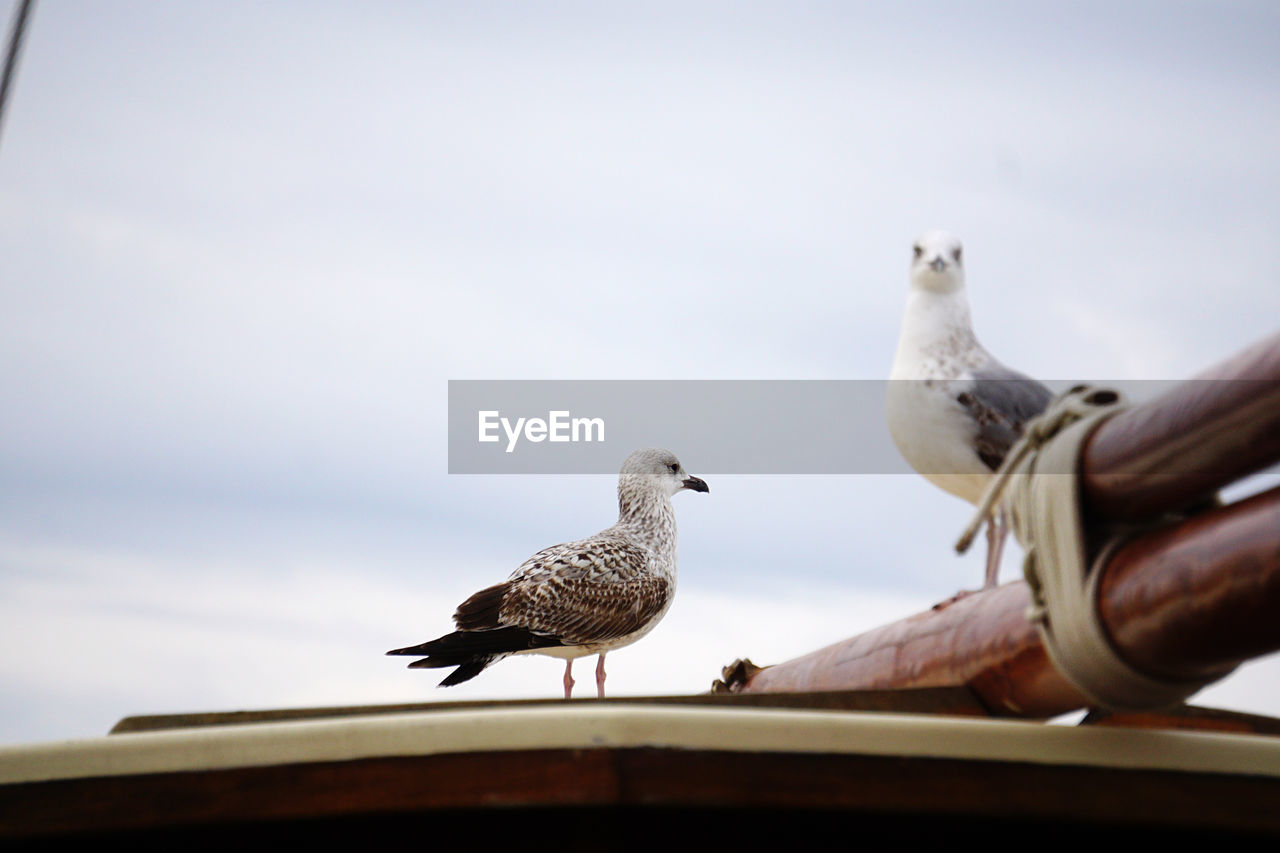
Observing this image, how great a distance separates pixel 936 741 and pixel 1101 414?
0.42 metres

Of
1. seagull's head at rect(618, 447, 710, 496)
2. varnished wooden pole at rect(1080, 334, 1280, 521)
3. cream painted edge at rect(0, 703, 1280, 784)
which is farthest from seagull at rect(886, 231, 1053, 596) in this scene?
seagull's head at rect(618, 447, 710, 496)

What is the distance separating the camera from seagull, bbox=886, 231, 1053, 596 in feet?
12.0

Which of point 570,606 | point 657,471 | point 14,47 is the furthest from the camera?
point 657,471

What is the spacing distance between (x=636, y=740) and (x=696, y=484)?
Result: 5.30 m

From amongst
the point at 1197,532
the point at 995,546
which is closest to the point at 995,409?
the point at 995,546

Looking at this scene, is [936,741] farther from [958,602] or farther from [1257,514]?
[958,602]

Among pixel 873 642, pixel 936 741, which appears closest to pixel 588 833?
pixel 936 741

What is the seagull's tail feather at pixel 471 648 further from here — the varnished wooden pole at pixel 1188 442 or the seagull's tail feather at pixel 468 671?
the varnished wooden pole at pixel 1188 442

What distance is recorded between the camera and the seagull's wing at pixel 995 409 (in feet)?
11.9

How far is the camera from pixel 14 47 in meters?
3.33

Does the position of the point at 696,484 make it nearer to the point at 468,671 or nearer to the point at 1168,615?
the point at 468,671

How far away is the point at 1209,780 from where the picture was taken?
1.51 meters

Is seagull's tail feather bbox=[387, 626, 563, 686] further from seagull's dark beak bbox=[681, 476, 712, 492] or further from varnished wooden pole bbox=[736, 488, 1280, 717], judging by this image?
varnished wooden pole bbox=[736, 488, 1280, 717]

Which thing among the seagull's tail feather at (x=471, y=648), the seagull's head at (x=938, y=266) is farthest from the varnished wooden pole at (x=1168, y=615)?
the seagull's tail feather at (x=471, y=648)
